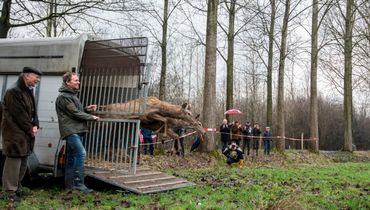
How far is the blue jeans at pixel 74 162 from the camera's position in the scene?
636 cm

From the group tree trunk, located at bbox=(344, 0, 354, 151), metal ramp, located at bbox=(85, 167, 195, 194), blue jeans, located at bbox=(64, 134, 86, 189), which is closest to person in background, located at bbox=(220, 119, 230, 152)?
metal ramp, located at bbox=(85, 167, 195, 194)

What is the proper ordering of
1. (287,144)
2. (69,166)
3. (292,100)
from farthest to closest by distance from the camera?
(292,100)
(287,144)
(69,166)

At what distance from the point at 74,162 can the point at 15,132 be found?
44.9 inches

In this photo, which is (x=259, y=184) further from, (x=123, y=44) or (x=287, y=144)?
(x=287, y=144)

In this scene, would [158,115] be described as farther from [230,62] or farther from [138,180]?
[230,62]

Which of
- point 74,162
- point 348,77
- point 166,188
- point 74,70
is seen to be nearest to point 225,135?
point 166,188

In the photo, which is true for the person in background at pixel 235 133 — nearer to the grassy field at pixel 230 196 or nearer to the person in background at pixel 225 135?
the person in background at pixel 225 135

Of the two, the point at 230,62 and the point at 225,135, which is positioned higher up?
the point at 230,62

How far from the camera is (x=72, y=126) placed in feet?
21.0

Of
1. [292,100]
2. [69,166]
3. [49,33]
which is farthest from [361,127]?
[69,166]

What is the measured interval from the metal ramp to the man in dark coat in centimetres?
135

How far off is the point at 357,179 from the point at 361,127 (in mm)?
43286

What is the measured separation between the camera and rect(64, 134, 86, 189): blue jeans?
636cm

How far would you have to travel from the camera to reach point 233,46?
66.9 ft
